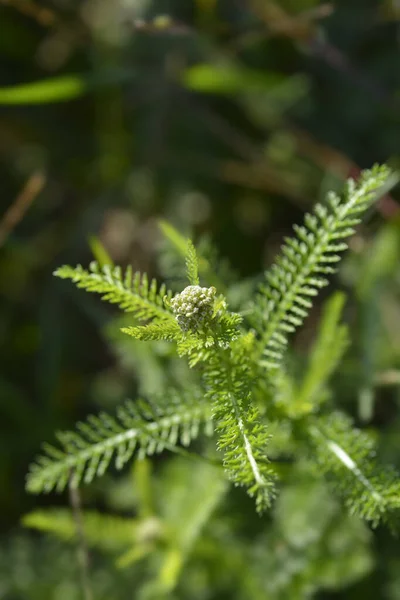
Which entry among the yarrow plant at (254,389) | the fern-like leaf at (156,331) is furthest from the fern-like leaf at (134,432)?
the fern-like leaf at (156,331)

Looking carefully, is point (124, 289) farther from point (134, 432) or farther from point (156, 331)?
point (134, 432)

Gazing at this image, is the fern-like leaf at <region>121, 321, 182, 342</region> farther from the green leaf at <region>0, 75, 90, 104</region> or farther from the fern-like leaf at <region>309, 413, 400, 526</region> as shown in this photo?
the green leaf at <region>0, 75, 90, 104</region>

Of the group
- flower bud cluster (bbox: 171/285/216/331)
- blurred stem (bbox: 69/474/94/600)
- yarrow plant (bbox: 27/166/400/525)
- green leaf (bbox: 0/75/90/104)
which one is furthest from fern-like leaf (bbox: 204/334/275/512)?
green leaf (bbox: 0/75/90/104)

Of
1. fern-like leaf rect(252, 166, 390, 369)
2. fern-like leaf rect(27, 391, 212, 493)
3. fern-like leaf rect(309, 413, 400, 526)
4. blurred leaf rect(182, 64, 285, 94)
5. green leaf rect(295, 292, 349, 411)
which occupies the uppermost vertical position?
blurred leaf rect(182, 64, 285, 94)

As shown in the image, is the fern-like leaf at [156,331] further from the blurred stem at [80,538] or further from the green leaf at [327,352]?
the blurred stem at [80,538]

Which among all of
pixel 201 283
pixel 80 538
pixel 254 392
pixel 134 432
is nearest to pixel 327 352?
pixel 254 392

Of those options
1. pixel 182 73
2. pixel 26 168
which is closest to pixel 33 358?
pixel 26 168

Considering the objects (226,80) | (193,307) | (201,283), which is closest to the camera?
(193,307)

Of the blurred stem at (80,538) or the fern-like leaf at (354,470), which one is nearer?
the fern-like leaf at (354,470)
